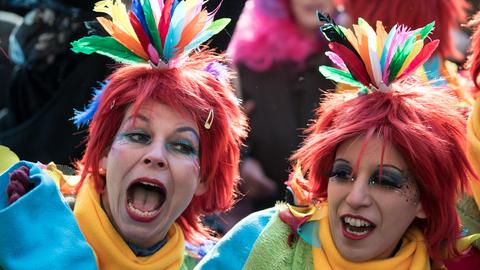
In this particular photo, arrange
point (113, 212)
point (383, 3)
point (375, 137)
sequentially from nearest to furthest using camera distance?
1. point (375, 137)
2. point (113, 212)
3. point (383, 3)

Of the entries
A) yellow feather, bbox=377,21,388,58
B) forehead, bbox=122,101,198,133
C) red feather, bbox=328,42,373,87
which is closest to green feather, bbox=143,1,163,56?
forehead, bbox=122,101,198,133

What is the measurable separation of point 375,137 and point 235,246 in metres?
0.57

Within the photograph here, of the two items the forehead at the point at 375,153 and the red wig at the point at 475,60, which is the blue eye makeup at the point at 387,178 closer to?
the forehead at the point at 375,153

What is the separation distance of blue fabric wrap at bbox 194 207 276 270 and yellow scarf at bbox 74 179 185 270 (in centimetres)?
16

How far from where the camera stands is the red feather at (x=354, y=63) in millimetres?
3541

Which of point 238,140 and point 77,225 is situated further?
point 238,140

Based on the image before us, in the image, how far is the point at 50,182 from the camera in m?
3.60

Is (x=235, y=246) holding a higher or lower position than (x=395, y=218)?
lower

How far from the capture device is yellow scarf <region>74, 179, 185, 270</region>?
12.0 feet

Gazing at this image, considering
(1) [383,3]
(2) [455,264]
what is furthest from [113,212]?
(1) [383,3]

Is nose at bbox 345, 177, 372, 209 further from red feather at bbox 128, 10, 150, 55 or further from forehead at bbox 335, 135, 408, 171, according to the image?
red feather at bbox 128, 10, 150, 55

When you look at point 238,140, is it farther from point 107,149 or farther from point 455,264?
point 455,264

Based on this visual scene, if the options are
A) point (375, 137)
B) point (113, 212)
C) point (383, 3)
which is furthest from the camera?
point (383, 3)

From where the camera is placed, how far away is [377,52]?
3.53m
